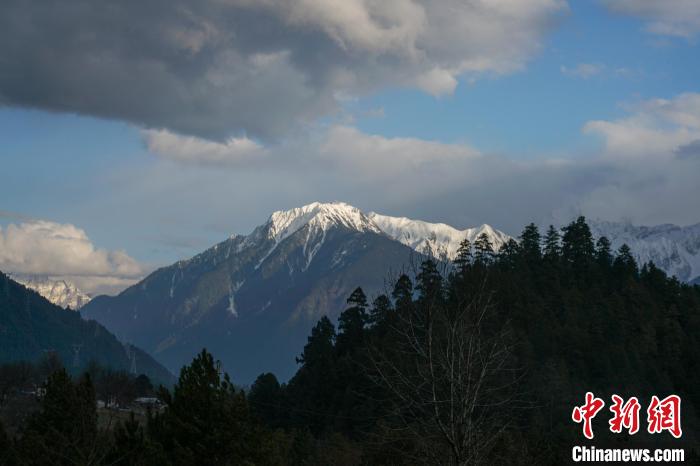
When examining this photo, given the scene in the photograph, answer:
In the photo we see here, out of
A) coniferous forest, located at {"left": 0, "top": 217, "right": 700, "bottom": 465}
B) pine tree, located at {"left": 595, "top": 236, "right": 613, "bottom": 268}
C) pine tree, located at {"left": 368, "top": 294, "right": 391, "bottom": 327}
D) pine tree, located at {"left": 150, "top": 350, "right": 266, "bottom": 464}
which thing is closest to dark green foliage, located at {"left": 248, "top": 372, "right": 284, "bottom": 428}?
coniferous forest, located at {"left": 0, "top": 217, "right": 700, "bottom": 465}

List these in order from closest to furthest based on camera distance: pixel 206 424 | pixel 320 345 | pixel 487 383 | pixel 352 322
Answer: pixel 206 424 < pixel 487 383 < pixel 320 345 < pixel 352 322

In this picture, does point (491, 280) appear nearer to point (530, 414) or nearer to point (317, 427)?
point (530, 414)

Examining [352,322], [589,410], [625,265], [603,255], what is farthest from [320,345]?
[589,410]

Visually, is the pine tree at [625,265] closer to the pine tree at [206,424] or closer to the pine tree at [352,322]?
the pine tree at [352,322]

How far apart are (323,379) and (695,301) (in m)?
62.7

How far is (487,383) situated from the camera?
233 ft

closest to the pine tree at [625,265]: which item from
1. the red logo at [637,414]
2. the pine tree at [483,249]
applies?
the pine tree at [483,249]

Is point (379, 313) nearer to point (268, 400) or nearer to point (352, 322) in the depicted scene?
point (352, 322)

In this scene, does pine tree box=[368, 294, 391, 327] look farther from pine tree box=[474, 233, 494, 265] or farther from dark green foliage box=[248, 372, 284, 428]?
pine tree box=[474, 233, 494, 265]

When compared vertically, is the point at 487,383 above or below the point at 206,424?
above

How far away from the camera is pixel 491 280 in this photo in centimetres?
10700

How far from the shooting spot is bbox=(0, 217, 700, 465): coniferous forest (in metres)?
44.3

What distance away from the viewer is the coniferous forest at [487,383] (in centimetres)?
4434

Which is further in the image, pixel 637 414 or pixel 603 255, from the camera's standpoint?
pixel 603 255
